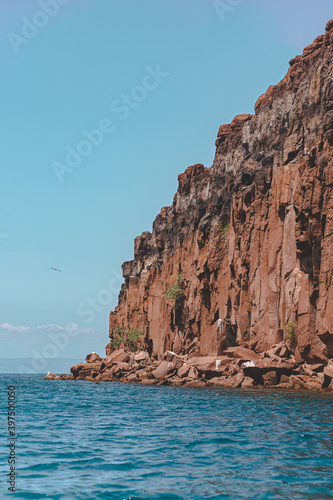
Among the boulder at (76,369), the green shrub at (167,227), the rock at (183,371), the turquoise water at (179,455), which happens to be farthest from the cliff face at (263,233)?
the turquoise water at (179,455)

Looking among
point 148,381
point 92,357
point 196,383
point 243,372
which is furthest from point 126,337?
point 243,372

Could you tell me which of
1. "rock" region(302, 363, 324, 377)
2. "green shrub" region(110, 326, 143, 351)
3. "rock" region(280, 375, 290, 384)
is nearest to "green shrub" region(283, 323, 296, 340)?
"rock" region(302, 363, 324, 377)

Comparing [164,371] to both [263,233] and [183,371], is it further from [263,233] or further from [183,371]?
[263,233]

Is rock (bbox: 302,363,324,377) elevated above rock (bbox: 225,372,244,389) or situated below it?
above

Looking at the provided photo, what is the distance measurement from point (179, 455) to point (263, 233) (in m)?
56.7

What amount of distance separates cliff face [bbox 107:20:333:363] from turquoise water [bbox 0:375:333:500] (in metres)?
26.2

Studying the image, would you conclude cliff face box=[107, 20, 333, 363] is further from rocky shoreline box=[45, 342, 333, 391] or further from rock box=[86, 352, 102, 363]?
rock box=[86, 352, 102, 363]

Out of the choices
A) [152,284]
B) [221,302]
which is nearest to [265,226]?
[221,302]

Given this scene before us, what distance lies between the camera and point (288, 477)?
1562 centimetres

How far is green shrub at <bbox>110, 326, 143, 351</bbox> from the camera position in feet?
415

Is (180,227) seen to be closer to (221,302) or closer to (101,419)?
(221,302)

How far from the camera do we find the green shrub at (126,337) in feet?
415

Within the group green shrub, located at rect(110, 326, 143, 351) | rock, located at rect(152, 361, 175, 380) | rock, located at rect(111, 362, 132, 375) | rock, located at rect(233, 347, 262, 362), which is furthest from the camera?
green shrub, located at rect(110, 326, 143, 351)

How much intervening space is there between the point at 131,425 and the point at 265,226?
48.9 meters
